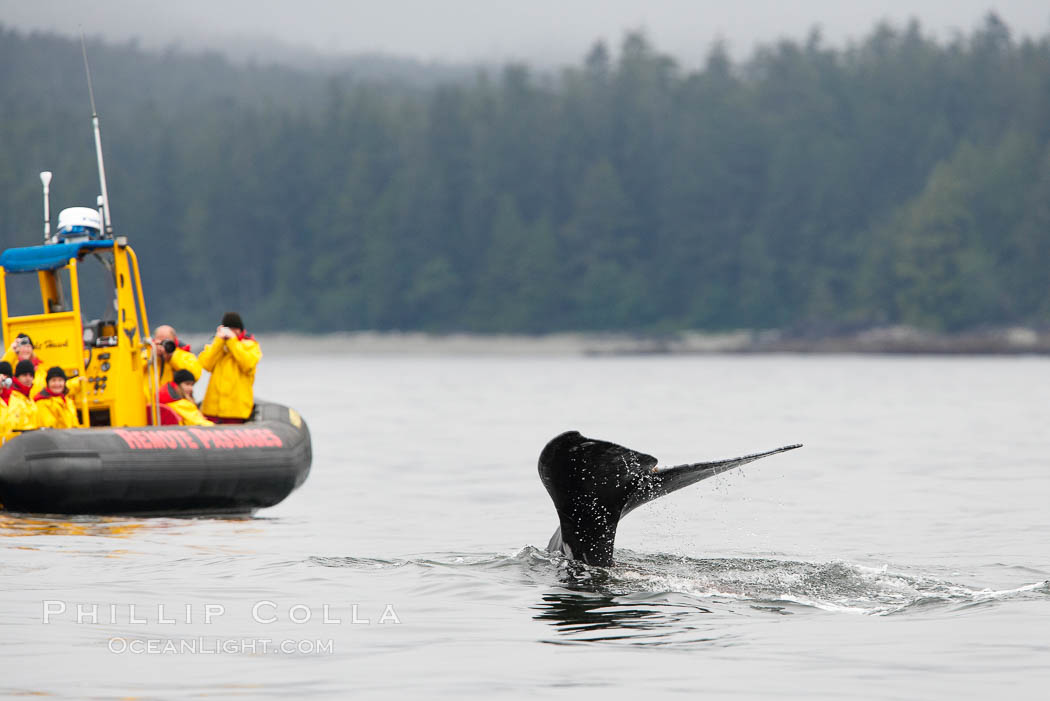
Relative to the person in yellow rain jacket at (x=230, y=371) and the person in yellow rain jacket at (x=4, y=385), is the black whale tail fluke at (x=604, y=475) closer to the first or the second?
the person in yellow rain jacket at (x=230, y=371)

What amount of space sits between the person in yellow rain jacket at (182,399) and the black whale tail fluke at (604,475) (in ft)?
22.9

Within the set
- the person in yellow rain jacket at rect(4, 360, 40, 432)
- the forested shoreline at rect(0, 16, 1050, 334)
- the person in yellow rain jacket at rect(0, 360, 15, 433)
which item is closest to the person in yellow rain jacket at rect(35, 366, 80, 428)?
the person in yellow rain jacket at rect(4, 360, 40, 432)

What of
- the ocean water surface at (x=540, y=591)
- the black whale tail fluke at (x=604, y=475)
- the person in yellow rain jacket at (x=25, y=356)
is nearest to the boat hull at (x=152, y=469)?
the ocean water surface at (x=540, y=591)

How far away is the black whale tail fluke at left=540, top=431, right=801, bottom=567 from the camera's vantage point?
32.1 feet

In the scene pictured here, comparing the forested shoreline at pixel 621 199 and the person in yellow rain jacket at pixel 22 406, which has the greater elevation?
the forested shoreline at pixel 621 199

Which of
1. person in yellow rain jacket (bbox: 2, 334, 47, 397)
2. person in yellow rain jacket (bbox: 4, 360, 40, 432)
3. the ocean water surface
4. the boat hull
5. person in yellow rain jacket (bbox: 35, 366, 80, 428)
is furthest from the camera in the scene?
person in yellow rain jacket (bbox: 2, 334, 47, 397)

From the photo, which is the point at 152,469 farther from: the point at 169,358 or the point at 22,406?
the point at 169,358

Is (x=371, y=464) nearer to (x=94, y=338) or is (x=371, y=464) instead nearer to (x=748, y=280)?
(x=94, y=338)

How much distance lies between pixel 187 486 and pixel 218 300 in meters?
98.9

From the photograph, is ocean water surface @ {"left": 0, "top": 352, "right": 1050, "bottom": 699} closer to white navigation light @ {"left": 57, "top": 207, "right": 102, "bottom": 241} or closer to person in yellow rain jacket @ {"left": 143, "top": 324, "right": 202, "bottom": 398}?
person in yellow rain jacket @ {"left": 143, "top": 324, "right": 202, "bottom": 398}

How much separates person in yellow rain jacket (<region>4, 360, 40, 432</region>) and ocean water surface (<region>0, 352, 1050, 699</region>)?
0.86 metres

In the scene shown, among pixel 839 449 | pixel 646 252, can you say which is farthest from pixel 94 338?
pixel 646 252

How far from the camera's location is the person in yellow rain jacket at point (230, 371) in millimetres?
16234

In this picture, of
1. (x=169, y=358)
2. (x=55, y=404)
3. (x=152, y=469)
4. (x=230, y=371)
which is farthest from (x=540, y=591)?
(x=169, y=358)
